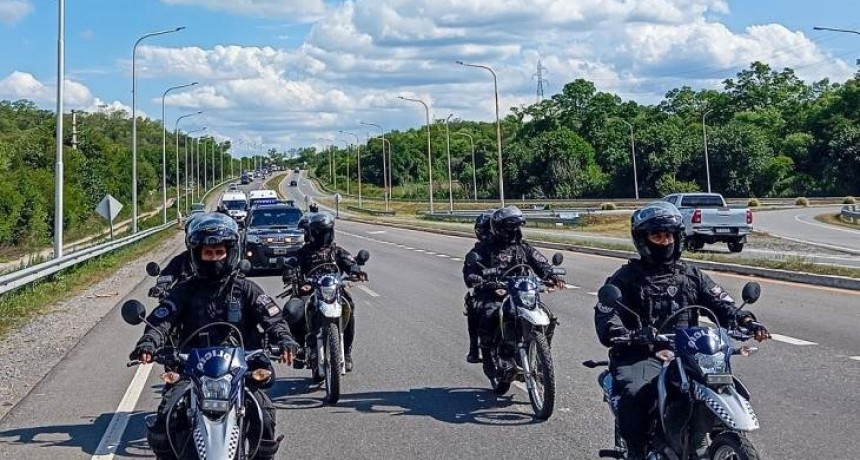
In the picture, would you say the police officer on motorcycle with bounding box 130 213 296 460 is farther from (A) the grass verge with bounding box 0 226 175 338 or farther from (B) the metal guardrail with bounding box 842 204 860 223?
(B) the metal guardrail with bounding box 842 204 860 223

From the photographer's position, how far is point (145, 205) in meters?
101

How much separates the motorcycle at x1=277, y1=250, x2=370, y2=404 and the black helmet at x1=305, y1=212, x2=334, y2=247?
0.37m

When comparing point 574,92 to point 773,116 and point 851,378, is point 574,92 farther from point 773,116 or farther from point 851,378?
point 851,378

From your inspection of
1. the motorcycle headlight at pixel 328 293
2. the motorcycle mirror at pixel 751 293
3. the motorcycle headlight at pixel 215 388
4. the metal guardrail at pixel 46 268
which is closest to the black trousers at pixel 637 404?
the motorcycle mirror at pixel 751 293

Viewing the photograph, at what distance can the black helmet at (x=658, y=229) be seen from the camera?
570cm

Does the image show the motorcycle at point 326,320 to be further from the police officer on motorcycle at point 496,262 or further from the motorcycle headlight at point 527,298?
the motorcycle headlight at point 527,298

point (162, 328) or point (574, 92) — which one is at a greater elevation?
point (574, 92)

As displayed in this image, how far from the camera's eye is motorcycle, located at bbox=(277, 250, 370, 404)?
353 inches

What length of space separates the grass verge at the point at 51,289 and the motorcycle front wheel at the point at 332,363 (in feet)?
25.3

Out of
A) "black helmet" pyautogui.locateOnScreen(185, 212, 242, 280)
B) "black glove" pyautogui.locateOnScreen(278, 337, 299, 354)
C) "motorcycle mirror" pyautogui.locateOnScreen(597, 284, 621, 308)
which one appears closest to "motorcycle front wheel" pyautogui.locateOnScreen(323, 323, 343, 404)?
"black helmet" pyautogui.locateOnScreen(185, 212, 242, 280)

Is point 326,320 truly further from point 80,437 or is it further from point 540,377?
point 80,437

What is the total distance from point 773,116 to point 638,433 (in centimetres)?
11449

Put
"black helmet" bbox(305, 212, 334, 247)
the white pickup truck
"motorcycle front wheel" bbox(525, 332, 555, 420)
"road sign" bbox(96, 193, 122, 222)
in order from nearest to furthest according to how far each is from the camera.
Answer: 1. "motorcycle front wheel" bbox(525, 332, 555, 420)
2. "black helmet" bbox(305, 212, 334, 247)
3. the white pickup truck
4. "road sign" bbox(96, 193, 122, 222)

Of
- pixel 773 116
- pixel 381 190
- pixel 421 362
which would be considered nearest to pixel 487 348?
pixel 421 362
